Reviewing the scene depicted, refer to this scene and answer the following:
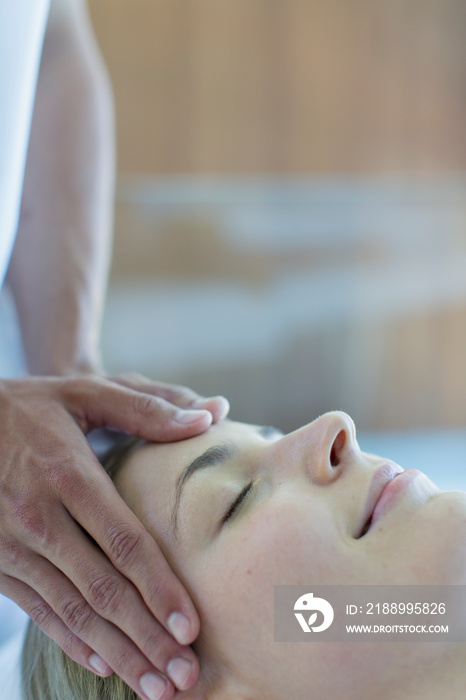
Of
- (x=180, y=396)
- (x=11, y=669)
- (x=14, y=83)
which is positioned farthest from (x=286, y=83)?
(x=11, y=669)

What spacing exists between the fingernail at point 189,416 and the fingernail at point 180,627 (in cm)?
28

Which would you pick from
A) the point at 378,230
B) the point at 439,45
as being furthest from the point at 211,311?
the point at 439,45

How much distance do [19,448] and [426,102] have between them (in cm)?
330

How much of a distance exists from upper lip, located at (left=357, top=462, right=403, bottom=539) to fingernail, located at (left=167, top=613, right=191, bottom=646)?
23 cm

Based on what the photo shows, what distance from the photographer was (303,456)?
817mm

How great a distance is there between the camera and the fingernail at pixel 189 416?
3.10ft

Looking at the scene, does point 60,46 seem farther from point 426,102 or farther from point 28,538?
point 426,102

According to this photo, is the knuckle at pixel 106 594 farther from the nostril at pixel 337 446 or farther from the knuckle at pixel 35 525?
the nostril at pixel 337 446

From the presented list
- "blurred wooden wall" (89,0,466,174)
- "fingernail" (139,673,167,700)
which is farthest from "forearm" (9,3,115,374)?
"blurred wooden wall" (89,0,466,174)

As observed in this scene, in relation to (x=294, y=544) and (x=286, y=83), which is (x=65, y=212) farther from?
(x=286, y=83)

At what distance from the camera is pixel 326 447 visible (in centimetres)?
80

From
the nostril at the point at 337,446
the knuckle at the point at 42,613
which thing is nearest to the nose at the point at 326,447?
the nostril at the point at 337,446

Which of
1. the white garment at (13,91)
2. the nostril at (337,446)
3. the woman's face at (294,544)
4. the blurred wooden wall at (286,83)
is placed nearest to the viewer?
the woman's face at (294,544)

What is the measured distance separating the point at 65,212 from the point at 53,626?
869mm
